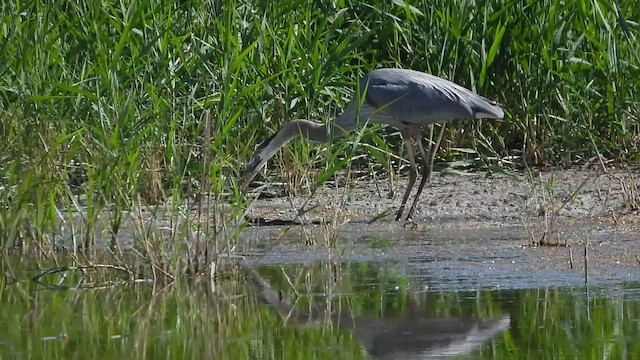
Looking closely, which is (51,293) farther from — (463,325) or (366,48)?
(366,48)

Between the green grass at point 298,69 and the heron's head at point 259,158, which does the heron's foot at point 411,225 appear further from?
the heron's head at point 259,158

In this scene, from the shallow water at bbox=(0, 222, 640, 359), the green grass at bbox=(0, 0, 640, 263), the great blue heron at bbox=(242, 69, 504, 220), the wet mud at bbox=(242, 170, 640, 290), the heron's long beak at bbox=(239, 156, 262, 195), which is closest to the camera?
the shallow water at bbox=(0, 222, 640, 359)

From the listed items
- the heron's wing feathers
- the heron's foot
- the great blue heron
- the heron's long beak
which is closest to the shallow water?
the heron's foot

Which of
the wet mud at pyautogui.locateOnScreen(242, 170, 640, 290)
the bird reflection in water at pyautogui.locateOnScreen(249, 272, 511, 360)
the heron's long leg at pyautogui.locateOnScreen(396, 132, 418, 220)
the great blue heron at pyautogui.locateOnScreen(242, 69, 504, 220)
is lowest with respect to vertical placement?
the bird reflection in water at pyautogui.locateOnScreen(249, 272, 511, 360)

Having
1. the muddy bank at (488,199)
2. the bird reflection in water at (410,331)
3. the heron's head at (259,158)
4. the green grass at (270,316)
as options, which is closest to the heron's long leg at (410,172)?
the muddy bank at (488,199)

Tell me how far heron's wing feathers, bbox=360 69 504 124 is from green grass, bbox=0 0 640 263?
290mm

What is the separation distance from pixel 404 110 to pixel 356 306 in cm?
335

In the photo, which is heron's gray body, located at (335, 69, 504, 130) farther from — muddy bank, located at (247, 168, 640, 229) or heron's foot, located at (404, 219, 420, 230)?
heron's foot, located at (404, 219, 420, 230)

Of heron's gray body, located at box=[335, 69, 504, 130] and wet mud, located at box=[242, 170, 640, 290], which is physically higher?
heron's gray body, located at box=[335, 69, 504, 130]

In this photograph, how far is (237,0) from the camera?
9.16 metres

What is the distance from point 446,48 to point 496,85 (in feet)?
1.34

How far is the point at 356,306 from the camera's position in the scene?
5.58 m

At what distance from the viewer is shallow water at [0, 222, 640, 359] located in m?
4.82

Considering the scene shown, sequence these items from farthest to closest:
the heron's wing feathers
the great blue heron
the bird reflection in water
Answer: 1. the heron's wing feathers
2. the great blue heron
3. the bird reflection in water
